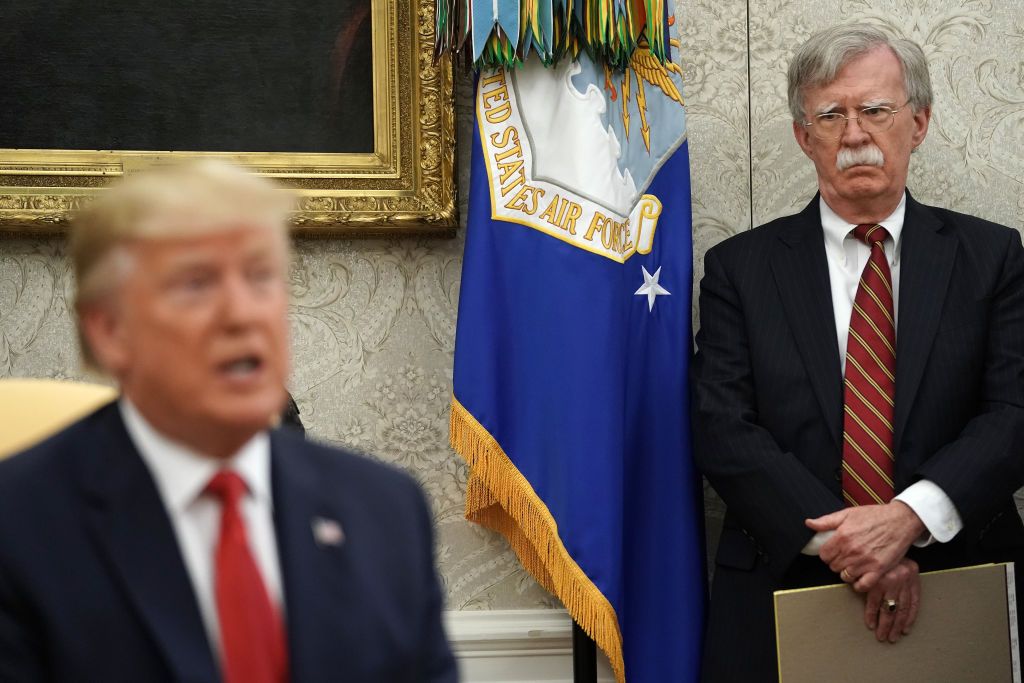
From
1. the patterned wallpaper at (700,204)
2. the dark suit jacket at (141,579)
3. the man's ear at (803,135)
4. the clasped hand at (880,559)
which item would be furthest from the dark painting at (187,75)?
the dark suit jacket at (141,579)

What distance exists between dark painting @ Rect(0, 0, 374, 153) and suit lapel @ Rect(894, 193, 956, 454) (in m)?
1.54

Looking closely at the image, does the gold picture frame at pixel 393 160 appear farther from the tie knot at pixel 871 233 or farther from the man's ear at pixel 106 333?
the man's ear at pixel 106 333

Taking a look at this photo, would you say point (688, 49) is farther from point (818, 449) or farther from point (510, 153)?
point (818, 449)

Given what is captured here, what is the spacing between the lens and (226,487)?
38.8 inches

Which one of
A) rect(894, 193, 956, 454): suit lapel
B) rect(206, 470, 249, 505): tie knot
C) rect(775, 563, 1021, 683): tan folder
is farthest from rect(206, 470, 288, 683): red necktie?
rect(894, 193, 956, 454): suit lapel

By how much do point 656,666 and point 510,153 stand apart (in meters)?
1.42

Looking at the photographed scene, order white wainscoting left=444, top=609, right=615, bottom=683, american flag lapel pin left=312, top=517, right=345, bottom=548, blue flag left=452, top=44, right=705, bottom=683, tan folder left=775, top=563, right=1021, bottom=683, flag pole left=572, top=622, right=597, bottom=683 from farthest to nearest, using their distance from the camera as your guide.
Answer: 1. white wainscoting left=444, top=609, right=615, bottom=683
2. flag pole left=572, top=622, right=597, bottom=683
3. blue flag left=452, top=44, right=705, bottom=683
4. tan folder left=775, top=563, right=1021, bottom=683
5. american flag lapel pin left=312, top=517, right=345, bottom=548

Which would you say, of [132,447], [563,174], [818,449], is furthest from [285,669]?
[563,174]

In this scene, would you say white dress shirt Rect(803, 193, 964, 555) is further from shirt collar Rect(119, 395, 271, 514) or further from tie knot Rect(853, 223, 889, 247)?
shirt collar Rect(119, 395, 271, 514)

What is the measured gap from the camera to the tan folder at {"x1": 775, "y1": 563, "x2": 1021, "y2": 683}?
8.60 ft

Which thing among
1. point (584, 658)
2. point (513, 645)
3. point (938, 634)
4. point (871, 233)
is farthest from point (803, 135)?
point (513, 645)

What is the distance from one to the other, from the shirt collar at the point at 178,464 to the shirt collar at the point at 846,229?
228 cm

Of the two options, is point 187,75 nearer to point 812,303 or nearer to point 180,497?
point 812,303

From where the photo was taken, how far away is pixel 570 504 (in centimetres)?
305
